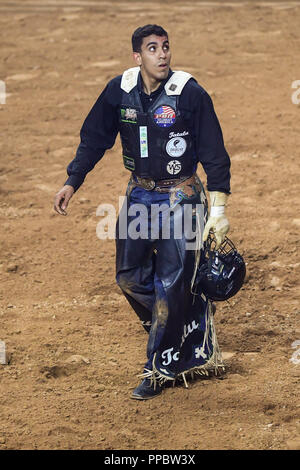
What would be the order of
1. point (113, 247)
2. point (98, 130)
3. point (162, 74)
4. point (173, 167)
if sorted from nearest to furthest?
point (162, 74) < point (173, 167) < point (98, 130) < point (113, 247)

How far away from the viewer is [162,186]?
509 centimetres

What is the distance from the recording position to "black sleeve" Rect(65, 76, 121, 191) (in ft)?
16.8

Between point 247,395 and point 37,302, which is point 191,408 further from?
point 37,302

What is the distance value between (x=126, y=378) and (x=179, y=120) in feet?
5.43

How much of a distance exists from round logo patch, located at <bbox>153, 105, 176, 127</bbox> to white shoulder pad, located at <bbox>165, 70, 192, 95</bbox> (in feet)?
0.31

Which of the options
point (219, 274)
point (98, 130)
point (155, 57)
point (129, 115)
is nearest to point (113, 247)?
point (98, 130)

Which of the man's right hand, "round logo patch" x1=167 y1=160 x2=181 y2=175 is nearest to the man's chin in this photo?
"round logo patch" x1=167 y1=160 x2=181 y2=175

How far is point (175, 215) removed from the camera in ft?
16.5

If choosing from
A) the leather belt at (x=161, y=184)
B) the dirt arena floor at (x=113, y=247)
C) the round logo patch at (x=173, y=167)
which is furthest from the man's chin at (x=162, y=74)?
the dirt arena floor at (x=113, y=247)

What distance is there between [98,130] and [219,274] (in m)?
1.10

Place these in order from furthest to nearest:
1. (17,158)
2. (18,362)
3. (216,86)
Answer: (216,86)
(17,158)
(18,362)

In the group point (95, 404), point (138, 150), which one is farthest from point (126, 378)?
point (138, 150)

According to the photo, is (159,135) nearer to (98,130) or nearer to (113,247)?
(98,130)

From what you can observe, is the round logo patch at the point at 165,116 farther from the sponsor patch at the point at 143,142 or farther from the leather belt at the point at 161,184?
the leather belt at the point at 161,184
